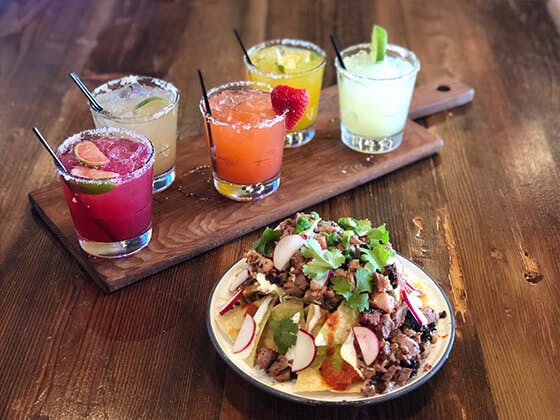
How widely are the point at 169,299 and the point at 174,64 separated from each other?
4.23ft

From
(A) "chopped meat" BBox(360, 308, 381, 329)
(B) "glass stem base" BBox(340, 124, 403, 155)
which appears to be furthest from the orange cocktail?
(A) "chopped meat" BBox(360, 308, 381, 329)

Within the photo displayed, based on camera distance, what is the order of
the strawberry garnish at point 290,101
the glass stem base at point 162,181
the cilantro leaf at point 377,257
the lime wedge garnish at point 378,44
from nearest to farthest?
the cilantro leaf at point 377,257
the strawberry garnish at point 290,101
the glass stem base at point 162,181
the lime wedge garnish at point 378,44

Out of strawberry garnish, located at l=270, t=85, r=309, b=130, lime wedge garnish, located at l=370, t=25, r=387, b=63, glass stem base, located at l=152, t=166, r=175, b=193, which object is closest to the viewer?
strawberry garnish, located at l=270, t=85, r=309, b=130

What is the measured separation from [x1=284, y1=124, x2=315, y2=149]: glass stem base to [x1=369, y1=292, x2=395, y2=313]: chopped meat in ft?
2.83

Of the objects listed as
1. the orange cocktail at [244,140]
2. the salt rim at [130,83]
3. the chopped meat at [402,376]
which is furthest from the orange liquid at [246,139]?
the chopped meat at [402,376]

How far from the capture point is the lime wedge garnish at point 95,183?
1.54 m

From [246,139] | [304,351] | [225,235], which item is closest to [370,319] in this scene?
[304,351]

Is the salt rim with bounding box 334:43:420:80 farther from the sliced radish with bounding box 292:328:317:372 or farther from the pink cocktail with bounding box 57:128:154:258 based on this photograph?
the sliced radish with bounding box 292:328:317:372

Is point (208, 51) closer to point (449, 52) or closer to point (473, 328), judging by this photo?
point (449, 52)

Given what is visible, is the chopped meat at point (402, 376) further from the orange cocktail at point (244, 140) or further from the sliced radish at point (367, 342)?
the orange cocktail at point (244, 140)

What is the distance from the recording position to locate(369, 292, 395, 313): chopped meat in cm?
131

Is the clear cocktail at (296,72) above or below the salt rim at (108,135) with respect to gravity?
below

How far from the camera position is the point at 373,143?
2.08 metres

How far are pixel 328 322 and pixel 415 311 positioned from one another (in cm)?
18
